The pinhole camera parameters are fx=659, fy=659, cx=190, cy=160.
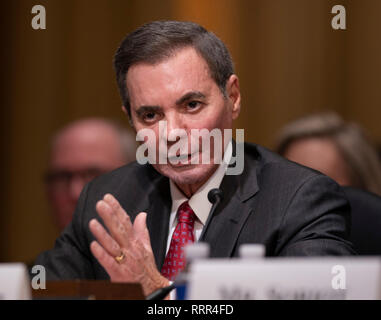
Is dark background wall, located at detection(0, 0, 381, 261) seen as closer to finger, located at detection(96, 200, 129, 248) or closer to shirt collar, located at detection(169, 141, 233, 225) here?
shirt collar, located at detection(169, 141, 233, 225)

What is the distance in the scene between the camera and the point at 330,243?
1702 millimetres

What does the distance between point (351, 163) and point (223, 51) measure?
1.30m

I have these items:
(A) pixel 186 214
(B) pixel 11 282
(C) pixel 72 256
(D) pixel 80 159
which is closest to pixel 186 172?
(A) pixel 186 214

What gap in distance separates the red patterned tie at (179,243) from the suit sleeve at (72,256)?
291 mm

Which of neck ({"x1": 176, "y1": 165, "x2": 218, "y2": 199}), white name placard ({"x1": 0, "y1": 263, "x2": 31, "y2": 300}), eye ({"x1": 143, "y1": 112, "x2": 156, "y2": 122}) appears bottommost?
neck ({"x1": 176, "y1": 165, "x2": 218, "y2": 199})

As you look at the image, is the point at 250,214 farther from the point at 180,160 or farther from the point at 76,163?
the point at 76,163

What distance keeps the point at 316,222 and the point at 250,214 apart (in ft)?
0.63

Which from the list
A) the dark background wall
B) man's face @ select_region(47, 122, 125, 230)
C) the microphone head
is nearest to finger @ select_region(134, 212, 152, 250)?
the microphone head

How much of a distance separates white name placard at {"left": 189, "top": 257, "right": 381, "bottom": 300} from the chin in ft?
2.67

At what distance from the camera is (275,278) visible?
104cm

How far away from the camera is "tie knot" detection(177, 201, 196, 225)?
6.26 feet

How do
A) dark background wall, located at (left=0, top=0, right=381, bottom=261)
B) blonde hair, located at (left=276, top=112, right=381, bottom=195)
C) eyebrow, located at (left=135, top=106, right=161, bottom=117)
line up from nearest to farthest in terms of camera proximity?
eyebrow, located at (left=135, top=106, right=161, bottom=117), blonde hair, located at (left=276, top=112, right=381, bottom=195), dark background wall, located at (left=0, top=0, right=381, bottom=261)

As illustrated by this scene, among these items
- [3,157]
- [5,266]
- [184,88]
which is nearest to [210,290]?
[5,266]

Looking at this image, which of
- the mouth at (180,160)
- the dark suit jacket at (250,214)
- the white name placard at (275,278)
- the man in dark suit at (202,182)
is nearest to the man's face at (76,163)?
the dark suit jacket at (250,214)
